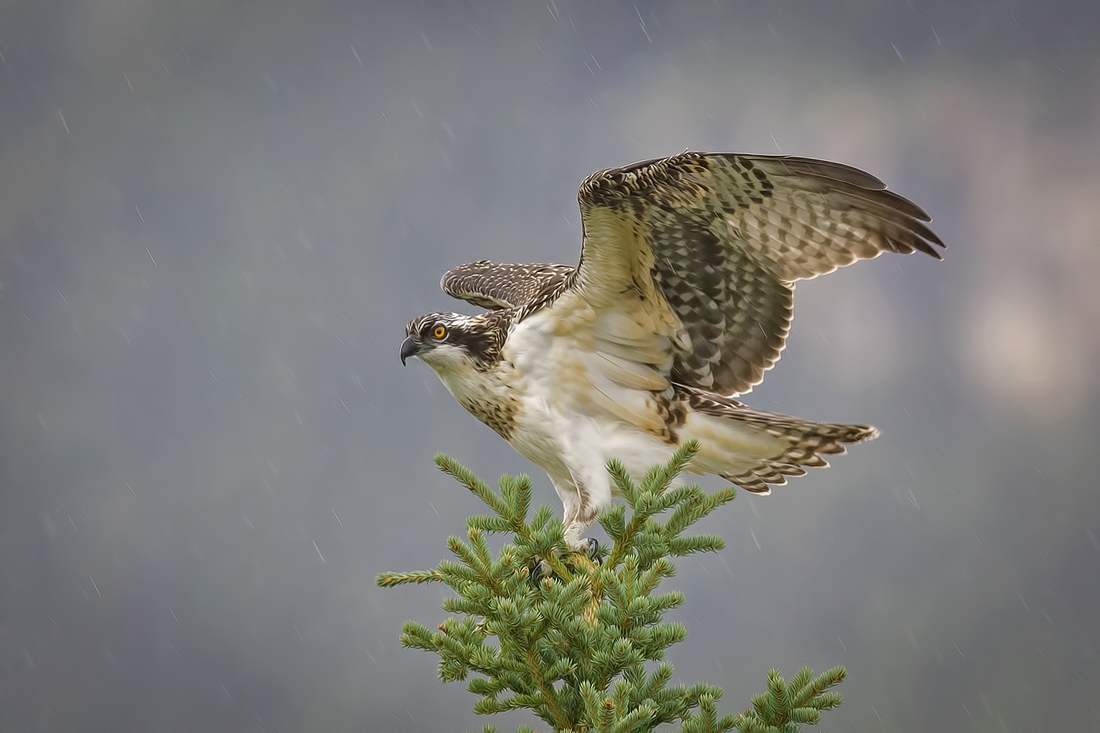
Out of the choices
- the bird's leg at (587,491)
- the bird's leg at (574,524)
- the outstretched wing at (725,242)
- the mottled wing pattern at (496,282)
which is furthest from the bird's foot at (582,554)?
the mottled wing pattern at (496,282)

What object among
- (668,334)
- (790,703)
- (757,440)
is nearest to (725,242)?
(668,334)

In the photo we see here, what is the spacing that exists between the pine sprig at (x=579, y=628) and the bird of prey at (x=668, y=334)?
3.20 ft

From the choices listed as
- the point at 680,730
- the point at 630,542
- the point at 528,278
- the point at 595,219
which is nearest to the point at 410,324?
the point at 595,219

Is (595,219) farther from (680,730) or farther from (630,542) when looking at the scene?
(680,730)

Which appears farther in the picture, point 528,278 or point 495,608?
point 528,278

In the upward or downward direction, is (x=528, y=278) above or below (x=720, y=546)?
above

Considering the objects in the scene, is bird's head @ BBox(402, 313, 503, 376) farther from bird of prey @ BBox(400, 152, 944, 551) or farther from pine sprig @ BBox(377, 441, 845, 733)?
pine sprig @ BBox(377, 441, 845, 733)

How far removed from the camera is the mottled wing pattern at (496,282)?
204 inches

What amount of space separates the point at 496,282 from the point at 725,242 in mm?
1643

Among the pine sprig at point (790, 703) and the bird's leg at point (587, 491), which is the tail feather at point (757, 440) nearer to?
the bird's leg at point (587, 491)

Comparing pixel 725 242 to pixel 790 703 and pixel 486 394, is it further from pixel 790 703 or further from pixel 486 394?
pixel 790 703

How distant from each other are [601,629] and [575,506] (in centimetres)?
155

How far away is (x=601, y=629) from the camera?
8.45ft

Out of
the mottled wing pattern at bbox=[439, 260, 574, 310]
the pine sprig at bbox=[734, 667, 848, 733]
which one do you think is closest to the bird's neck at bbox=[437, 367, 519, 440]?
the mottled wing pattern at bbox=[439, 260, 574, 310]
